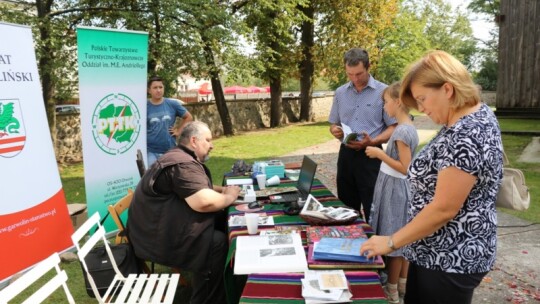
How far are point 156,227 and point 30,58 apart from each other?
2.15 meters

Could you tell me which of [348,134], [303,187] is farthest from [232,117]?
[303,187]

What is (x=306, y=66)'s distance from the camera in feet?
64.3

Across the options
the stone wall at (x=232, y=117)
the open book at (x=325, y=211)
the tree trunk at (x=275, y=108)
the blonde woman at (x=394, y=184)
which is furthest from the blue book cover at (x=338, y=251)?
the tree trunk at (x=275, y=108)

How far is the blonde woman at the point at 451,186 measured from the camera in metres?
1.51

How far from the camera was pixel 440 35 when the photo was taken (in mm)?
41469

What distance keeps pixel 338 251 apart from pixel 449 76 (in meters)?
1.06

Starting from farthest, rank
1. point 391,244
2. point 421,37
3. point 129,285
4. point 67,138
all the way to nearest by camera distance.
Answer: point 421,37 → point 67,138 → point 129,285 → point 391,244

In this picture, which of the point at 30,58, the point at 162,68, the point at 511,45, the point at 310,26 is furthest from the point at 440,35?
the point at 30,58

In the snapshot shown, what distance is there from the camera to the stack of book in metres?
1.73

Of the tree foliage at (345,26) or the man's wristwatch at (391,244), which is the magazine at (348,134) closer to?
the man's wristwatch at (391,244)

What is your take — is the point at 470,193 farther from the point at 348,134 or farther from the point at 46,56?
the point at 46,56

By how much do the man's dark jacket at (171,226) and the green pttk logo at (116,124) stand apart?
191 cm

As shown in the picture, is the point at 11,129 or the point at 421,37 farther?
A: the point at 421,37

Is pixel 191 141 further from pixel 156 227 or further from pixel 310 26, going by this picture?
pixel 310 26
